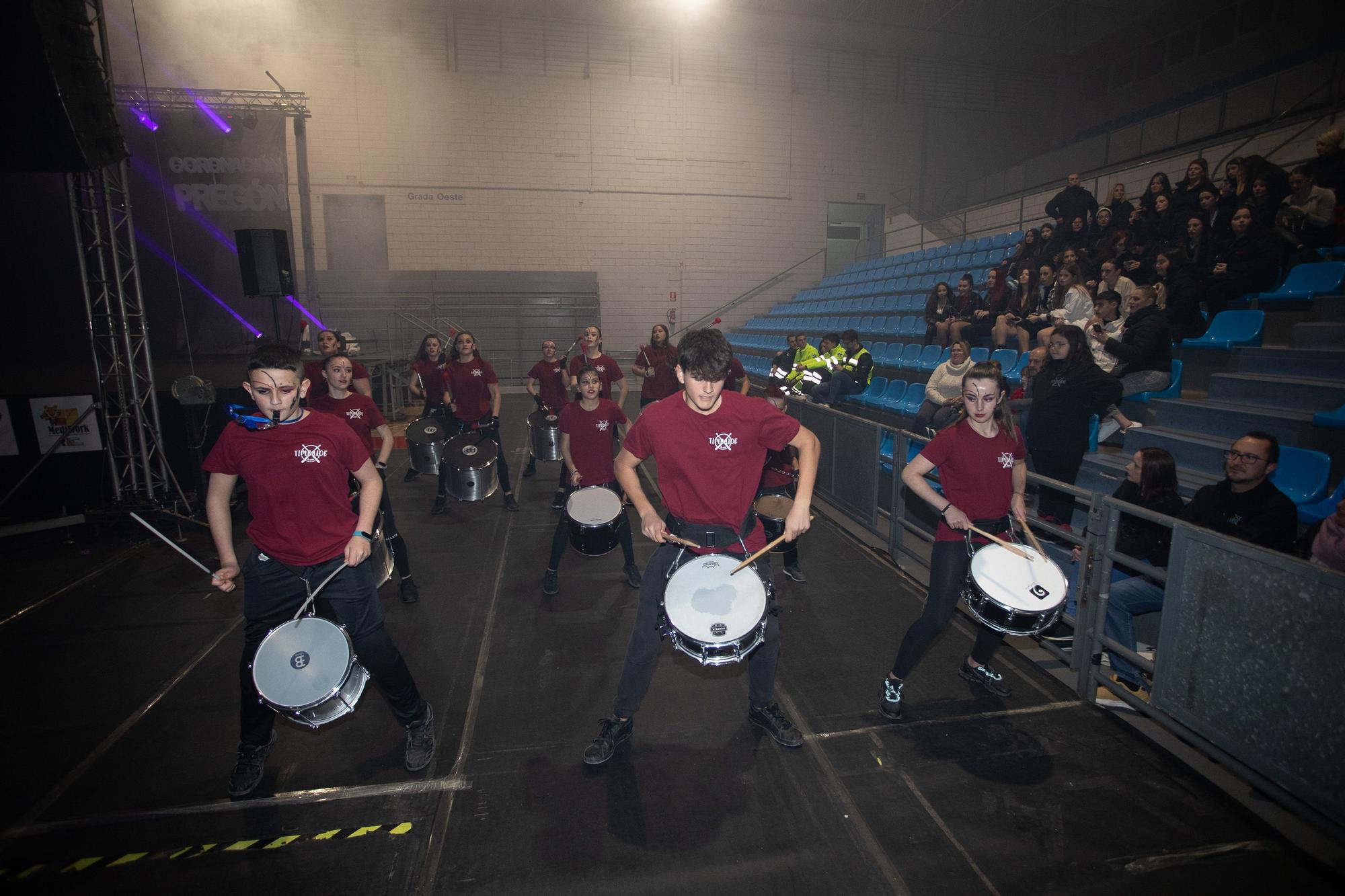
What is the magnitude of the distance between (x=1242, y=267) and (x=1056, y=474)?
11.4 ft

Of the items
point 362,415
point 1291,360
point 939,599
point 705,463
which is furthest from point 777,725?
point 1291,360

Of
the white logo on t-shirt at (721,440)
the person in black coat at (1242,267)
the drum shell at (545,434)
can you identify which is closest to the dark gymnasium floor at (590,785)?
the white logo on t-shirt at (721,440)

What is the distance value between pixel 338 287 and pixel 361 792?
17.7 metres

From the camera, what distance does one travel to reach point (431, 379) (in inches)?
315

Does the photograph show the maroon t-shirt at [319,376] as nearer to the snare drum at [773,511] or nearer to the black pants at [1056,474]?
the snare drum at [773,511]

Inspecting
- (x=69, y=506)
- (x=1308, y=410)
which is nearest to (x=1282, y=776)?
(x=1308, y=410)

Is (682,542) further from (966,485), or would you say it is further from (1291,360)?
(1291,360)

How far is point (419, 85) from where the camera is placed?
56.6ft

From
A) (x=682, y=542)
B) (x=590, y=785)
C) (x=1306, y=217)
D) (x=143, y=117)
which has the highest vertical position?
(x=143, y=117)

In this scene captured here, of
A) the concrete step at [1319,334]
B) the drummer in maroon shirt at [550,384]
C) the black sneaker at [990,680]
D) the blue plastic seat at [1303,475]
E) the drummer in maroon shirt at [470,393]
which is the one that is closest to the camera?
the black sneaker at [990,680]

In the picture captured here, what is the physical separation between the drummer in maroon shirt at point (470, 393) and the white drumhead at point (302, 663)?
4687mm

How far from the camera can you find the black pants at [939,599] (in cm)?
348

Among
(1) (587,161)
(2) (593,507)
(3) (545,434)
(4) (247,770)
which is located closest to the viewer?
(4) (247,770)

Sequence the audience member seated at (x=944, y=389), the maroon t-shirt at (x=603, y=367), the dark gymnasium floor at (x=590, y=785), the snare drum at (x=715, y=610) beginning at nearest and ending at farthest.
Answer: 1. the dark gymnasium floor at (x=590, y=785)
2. the snare drum at (x=715, y=610)
3. the audience member seated at (x=944, y=389)
4. the maroon t-shirt at (x=603, y=367)
